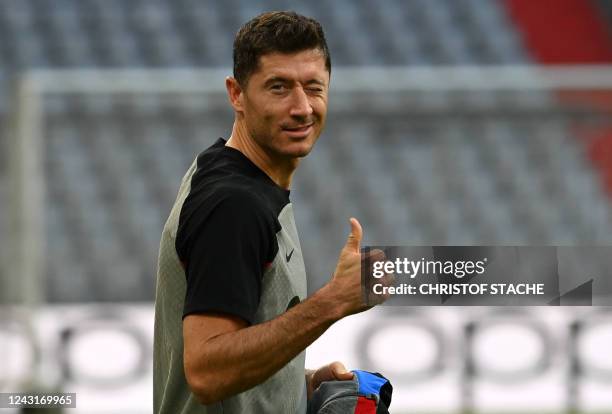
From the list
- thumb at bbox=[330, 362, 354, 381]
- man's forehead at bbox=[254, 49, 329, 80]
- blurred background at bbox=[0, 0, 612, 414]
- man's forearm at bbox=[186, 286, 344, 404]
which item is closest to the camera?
man's forearm at bbox=[186, 286, 344, 404]

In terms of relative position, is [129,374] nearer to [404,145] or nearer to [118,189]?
[118,189]

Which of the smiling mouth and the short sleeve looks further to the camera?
the smiling mouth

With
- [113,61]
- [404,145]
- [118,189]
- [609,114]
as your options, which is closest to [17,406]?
[118,189]

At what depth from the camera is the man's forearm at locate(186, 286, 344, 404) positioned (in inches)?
77.9

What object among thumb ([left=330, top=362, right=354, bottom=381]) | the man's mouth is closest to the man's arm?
the man's mouth

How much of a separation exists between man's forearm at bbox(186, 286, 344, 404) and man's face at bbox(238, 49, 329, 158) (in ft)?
1.32

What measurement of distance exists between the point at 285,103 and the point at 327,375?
65 centimetres

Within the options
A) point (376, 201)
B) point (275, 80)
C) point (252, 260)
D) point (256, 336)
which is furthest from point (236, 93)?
point (376, 201)

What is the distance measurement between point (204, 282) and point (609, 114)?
4.01m

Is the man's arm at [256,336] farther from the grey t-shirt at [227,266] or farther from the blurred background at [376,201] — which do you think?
the blurred background at [376,201]

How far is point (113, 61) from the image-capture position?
851 cm

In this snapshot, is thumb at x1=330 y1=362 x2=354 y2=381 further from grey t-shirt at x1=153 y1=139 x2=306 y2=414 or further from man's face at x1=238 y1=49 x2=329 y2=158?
man's face at x1=238 y1=49 x2=329 y2=158

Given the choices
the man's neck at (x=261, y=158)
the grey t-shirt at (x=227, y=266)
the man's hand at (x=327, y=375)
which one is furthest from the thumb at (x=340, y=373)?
the man's neck at (x=261, y=158)

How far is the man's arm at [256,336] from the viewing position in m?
1.98
